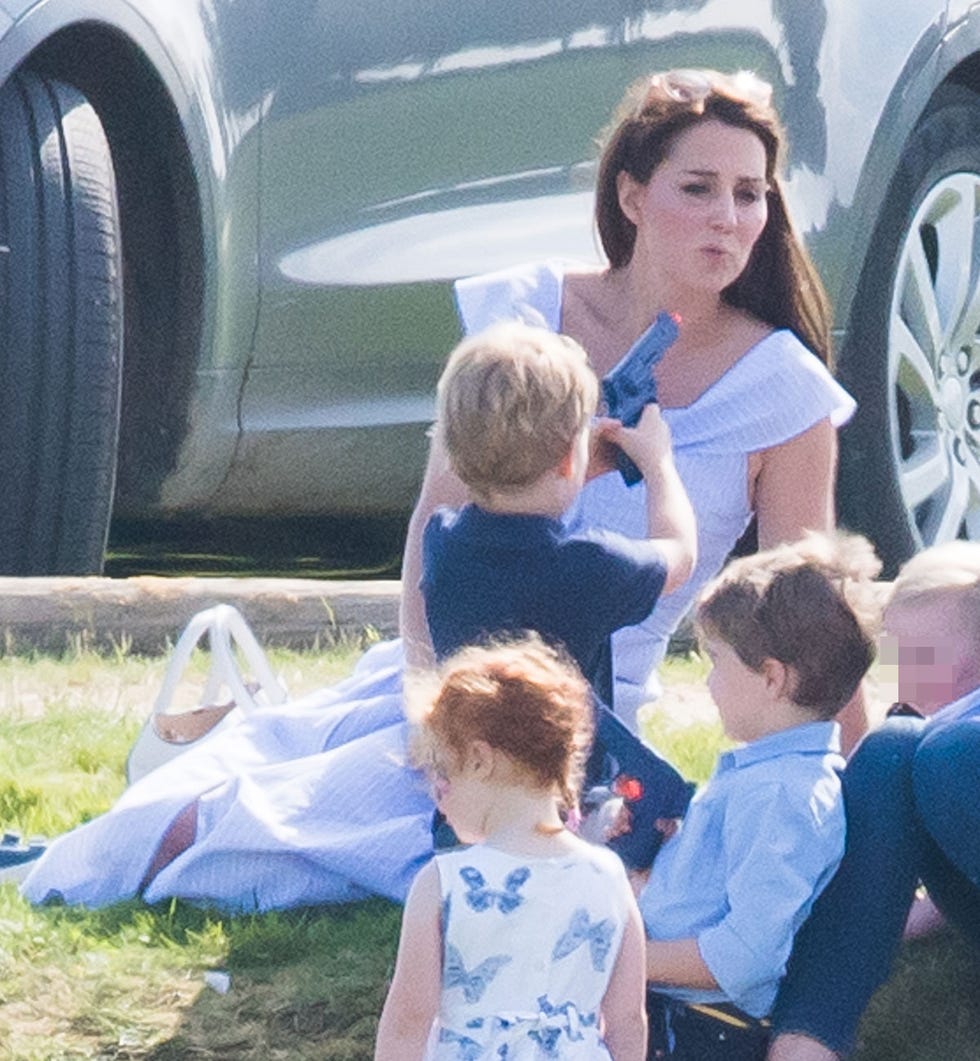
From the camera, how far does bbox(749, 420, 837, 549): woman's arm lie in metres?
3.94

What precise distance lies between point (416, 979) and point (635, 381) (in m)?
1.10

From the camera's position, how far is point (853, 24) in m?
6.11

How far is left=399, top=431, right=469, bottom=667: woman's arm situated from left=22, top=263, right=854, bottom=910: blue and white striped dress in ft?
0.44

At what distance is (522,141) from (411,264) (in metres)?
0.33

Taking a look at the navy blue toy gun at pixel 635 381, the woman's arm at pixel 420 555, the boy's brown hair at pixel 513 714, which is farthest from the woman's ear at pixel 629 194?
the boy's brown hair at pixel 513 714

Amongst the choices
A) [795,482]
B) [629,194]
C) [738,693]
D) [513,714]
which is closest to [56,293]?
[629,194]

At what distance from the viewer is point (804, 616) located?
3.18m

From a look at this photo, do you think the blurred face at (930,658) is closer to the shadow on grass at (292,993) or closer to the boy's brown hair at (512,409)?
the boy's brown hair at (512,409)

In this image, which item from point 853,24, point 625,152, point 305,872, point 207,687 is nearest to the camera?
point 305,872

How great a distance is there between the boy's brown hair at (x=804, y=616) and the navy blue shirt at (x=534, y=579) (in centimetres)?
11

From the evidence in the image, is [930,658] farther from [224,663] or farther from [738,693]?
[224,663]

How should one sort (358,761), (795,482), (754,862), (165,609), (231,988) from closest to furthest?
(754,862) < (231,988) < (358,761) < (795,482) < (165,609)

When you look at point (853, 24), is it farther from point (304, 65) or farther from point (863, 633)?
point (863, 633)

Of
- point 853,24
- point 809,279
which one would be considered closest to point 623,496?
point 809,279
